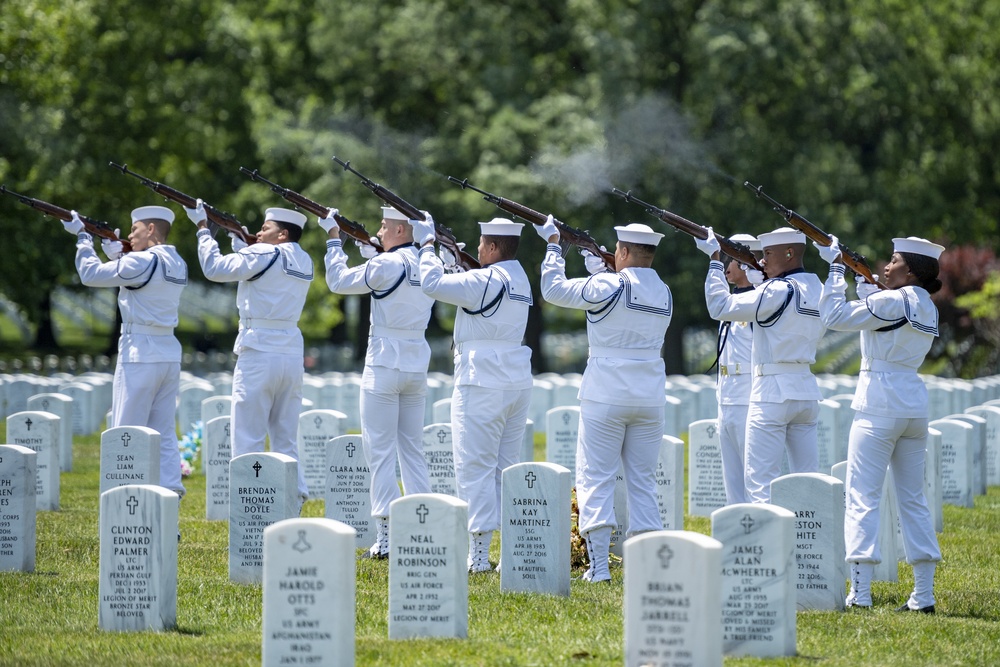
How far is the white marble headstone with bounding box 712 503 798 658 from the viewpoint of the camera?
287 inches

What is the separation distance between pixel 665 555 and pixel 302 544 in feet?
5.67

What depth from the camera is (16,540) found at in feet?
31.7

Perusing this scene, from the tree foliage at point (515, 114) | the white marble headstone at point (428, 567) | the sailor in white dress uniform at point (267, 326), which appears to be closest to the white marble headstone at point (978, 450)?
the sailor in white dress uniform at point (267, 326)

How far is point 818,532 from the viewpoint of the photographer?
337 inches

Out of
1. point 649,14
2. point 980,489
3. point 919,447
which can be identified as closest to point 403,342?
point 919,447

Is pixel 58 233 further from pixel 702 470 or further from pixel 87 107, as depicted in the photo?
pixel 702 470

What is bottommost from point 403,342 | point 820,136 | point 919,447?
point 919,447

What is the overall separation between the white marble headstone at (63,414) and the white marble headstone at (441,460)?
17.3 ft

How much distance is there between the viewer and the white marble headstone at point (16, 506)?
9570 mm

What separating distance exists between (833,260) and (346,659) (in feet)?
14.2

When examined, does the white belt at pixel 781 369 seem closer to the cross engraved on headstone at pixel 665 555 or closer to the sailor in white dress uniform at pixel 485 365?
the sailor in white dress uniform at pixel 485 365

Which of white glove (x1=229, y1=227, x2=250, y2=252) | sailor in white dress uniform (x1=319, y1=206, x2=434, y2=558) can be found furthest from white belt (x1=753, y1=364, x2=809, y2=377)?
white glove (x1=229, y1=227, x2=250, y2=252)

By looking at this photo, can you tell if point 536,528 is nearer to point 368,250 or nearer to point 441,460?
point 368,250

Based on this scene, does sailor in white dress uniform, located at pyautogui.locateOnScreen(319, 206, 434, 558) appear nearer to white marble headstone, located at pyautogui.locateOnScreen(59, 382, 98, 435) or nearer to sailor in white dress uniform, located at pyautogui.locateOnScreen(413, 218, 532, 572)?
sailor in white dress uniform, located at pyautogui.locateOnScreen(413, 218, 532, 572)
